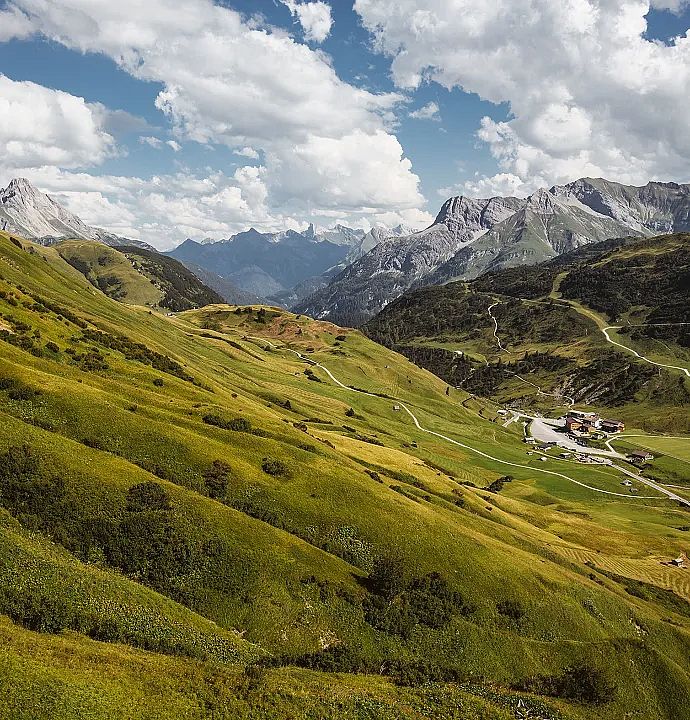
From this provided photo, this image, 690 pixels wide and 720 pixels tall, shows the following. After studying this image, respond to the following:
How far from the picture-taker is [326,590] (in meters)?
50.7

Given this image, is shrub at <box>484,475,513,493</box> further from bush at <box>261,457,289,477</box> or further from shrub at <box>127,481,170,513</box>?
shrub at <box>127,481,170,513</box>

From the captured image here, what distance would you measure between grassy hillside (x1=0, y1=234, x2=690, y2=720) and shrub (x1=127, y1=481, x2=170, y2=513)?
1.09ft

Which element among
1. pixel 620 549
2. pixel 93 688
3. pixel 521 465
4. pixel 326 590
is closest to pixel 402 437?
pixel 521 465

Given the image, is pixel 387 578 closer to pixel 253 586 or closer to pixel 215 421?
pixel 253 586

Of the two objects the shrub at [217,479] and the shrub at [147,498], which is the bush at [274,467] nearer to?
the shrub at [217,479]

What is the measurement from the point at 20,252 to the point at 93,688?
183439mm

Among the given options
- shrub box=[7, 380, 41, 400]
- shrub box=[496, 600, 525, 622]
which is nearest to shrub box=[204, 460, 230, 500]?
shrub box=[7, 380, 41, 400]

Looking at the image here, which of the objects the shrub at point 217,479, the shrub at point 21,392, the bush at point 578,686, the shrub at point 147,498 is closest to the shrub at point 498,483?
the bush at point 578,686

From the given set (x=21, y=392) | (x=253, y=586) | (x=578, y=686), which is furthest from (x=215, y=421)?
(x=578, y=686)

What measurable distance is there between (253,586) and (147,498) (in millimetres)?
14167

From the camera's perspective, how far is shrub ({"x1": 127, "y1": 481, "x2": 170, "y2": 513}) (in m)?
50.6

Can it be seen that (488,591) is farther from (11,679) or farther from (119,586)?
(11,679)

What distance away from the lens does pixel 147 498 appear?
169 feet

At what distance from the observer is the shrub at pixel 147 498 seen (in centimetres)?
5059
